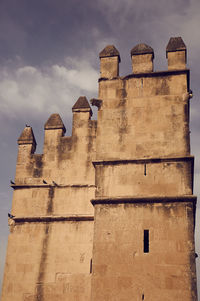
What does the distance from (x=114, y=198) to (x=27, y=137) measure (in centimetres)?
538

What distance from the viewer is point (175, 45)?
1258cm

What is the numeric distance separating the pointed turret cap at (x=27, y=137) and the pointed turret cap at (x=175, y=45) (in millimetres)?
5687

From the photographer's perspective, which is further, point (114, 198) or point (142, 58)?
point (142, 58)

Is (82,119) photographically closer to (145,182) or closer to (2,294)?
(145,182)

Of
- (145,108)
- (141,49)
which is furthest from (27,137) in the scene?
(141,49)

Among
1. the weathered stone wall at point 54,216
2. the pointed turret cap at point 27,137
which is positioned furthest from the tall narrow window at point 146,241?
the pointed turret cap at point 27,137

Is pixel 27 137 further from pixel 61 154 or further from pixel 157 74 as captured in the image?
pixel 157 74

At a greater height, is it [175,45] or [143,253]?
[175,45]

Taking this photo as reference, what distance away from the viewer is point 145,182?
10.9m

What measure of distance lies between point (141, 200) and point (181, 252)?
163 centimetres

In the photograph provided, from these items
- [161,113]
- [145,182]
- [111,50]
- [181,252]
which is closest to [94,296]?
[181,252]

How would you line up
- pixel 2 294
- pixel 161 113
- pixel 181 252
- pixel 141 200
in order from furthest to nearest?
1. pixel 2 294
2. pixel 161 113
3. pixel 141 200
4. pixel 181 252

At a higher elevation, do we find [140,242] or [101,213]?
[101,213]

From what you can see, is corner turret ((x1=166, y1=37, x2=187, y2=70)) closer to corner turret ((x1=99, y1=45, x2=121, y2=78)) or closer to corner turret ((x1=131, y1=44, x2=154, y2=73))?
corner turret ((x1=131, y1=44, x2=154, y2=73))
